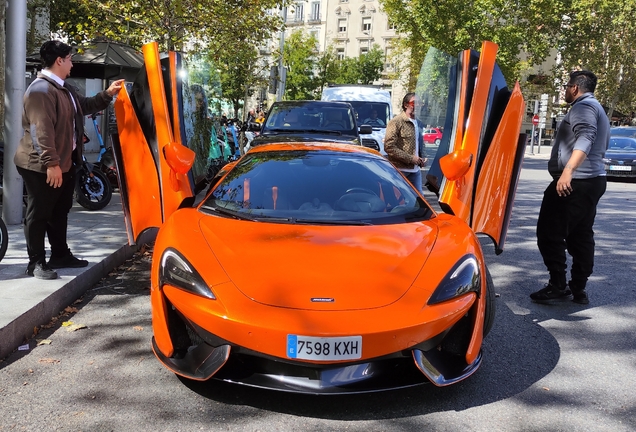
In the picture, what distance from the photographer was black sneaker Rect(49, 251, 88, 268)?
18.0 ft

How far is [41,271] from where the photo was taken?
5090 millimetres

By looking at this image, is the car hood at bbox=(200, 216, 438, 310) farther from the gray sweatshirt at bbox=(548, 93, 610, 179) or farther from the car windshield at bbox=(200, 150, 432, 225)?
the gray sweatshirt at bbox=(548, 93, 610, 179)

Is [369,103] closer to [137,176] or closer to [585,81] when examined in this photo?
[585,81]

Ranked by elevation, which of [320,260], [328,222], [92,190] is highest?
[328,222]

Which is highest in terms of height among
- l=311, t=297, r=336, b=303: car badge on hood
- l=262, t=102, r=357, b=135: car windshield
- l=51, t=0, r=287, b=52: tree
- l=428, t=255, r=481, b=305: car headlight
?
l=51, t=0, r=287, b=52: tree

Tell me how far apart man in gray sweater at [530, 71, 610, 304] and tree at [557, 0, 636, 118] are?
42.4 meters

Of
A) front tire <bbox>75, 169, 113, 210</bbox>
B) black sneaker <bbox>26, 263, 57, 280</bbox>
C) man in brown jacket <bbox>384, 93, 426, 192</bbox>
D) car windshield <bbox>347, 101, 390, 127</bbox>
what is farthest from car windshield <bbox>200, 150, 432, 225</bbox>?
car windshield <bbox>347, 101, 390, 127</bbox>

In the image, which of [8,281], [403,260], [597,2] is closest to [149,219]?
[8,281]

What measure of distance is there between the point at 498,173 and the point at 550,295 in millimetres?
Answer: 1169

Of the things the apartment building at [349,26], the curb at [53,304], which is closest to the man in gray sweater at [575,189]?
the curb at [53,304]

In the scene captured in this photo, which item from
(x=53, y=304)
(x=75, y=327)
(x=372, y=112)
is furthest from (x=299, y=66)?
(x=75, y=327)

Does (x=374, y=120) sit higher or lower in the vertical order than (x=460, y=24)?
lower

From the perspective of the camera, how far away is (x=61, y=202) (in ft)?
17.6

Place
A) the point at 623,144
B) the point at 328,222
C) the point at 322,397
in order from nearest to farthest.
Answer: the point at 322,397, the point at 328,222, the point at 623,144
